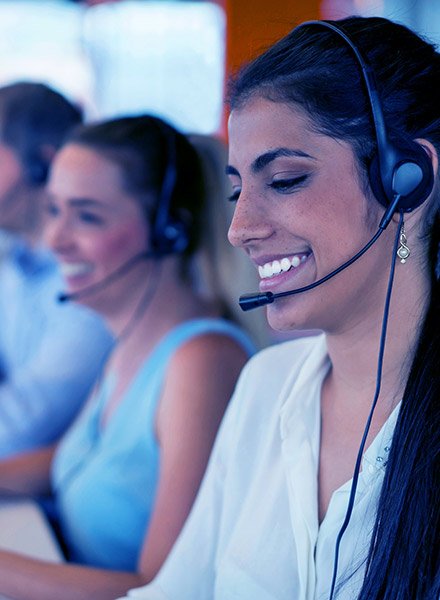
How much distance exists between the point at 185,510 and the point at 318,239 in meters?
0.55

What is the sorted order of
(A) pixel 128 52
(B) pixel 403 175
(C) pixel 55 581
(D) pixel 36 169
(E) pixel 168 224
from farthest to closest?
(A) pixel 128 52, (D) pixel 36 169, (E) pixel 168 224, (C) pixel 55 581, (B) pixel 403 175

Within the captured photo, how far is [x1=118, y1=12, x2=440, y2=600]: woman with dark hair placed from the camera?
80 cm

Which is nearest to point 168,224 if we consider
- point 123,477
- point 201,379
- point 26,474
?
point 201,379

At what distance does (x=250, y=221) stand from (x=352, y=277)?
0.12 meters

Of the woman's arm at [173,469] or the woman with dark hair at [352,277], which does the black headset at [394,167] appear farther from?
the woman's arm at [173,469]

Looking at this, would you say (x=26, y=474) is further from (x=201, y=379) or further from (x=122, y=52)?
(x=122, y=52)

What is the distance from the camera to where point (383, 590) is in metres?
0.78

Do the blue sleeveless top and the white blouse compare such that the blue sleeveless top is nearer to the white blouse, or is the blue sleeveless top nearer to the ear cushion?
the white blouse

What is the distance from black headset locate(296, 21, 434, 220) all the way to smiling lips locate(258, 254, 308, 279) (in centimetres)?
10

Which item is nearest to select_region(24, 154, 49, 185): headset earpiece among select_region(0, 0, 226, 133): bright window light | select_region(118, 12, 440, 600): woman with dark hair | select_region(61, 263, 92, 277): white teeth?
select_region(0, 0, 226, 133): bright window light

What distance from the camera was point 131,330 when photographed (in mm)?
1588

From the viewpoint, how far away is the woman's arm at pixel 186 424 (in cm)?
121

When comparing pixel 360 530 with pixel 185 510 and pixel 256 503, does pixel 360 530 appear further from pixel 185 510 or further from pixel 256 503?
pixel 185 510

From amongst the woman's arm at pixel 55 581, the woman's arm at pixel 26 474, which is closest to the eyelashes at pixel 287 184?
the woman's arm at pixel 55 581
